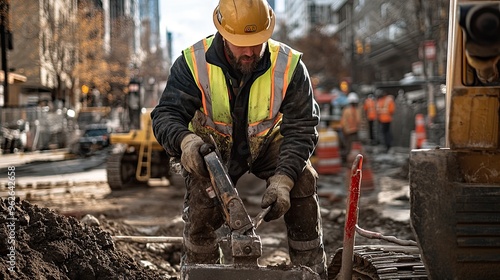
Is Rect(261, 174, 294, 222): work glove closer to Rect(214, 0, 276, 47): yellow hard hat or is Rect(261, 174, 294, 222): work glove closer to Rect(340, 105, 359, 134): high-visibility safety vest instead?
Rect(214, 0, 276, 47): yellow hard hat

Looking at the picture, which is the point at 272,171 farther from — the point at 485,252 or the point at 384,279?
the point at 485,252

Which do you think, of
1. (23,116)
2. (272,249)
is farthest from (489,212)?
(23,116)

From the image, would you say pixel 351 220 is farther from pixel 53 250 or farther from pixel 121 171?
pixel 121 171

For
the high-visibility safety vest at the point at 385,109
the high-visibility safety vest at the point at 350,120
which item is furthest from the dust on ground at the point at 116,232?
the high-visibility safety vest at the point at 385,109

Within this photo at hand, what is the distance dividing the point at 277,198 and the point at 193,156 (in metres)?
0.52

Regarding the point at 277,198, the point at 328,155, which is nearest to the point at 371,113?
the point at 328,155

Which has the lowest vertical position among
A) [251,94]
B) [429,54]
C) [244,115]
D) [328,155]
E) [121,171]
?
[121,171]

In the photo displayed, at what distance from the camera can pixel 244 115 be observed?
15.1 feet

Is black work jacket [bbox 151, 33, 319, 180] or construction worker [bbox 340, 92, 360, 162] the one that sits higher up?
black work jacket [bbox 151, 33, 319, 180]

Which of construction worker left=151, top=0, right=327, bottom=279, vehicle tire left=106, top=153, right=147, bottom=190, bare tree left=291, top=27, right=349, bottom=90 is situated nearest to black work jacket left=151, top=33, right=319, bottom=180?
construction worker left=151, top=0, right=327, bottom=279

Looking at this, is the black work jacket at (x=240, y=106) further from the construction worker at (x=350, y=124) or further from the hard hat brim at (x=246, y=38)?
the construction worker at (x=350, y=124)

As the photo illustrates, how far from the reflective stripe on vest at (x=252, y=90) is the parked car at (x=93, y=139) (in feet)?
78.7

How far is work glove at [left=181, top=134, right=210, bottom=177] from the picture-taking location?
415 cm

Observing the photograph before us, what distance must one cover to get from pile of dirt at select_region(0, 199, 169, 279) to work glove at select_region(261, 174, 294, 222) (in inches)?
42.9
